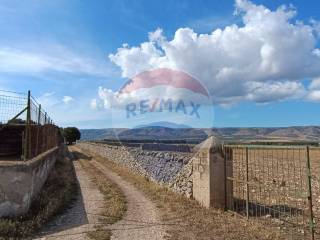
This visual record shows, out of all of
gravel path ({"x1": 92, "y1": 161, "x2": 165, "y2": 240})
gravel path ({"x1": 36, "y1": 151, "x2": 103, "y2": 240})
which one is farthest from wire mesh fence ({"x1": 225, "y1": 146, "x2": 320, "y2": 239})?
gravel path ({"x1": 36, "y1": 151, "x2": 103, "y2": 240})

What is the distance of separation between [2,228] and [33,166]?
268 centimetres

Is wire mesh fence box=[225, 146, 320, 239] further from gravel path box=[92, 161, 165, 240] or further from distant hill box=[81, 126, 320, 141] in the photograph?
gravel path box=[92, 161, 165, 240]

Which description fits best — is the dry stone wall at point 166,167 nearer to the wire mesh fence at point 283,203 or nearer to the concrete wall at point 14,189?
the wire mesh fence at point 283,203

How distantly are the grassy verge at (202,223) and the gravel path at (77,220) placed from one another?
180cm

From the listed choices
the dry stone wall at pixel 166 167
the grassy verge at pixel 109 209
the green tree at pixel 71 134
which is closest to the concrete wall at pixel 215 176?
the dry stone wall at pixel 166 167

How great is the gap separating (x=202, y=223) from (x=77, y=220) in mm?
3018

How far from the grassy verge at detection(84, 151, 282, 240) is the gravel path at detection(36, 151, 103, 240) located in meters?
1.80

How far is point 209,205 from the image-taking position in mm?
10898

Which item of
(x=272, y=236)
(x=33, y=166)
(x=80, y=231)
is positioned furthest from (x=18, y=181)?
(x=272, y=236)

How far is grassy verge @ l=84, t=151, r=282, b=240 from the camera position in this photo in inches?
322

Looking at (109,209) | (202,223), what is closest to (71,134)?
(109,209)

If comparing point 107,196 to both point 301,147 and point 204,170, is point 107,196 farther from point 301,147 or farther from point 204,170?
point 301,147

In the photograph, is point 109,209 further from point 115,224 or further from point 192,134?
point 192,134

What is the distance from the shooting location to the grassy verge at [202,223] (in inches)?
322
